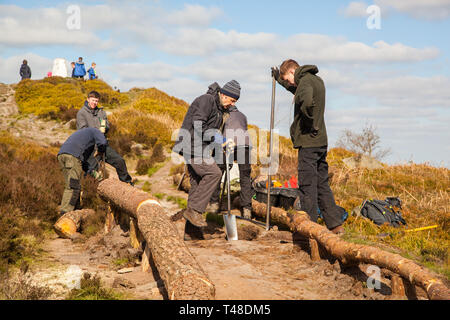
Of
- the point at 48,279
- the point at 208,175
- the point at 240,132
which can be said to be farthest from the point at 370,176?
the point at 48,279

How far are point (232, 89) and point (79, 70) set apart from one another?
115 feet

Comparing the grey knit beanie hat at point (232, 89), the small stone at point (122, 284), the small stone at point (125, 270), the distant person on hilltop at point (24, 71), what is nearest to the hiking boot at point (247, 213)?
the grey knit beanie hat at point (232, 89)

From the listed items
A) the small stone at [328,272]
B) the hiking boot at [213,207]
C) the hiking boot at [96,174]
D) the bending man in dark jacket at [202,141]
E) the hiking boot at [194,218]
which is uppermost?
the bending man in dark jacket at [202,141]

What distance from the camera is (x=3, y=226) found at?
19.4 feet

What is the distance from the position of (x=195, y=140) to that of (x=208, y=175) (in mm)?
553

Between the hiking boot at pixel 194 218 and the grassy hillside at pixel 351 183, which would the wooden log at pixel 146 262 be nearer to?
the hiking boot at pixel 194 218

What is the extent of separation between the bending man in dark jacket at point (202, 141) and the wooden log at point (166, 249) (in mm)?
651

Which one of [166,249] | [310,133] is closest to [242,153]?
[310,133]

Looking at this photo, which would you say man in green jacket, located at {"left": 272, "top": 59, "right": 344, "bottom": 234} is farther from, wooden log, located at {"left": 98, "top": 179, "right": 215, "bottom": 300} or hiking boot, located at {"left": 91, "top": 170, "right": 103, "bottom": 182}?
hiking boot, located at {"left": 91, "top": 170, "right": 103, "bottom": 182}

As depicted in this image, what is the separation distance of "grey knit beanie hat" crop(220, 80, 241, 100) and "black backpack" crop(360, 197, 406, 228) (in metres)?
3.39

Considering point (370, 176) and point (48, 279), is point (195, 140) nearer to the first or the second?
point (48, 279)

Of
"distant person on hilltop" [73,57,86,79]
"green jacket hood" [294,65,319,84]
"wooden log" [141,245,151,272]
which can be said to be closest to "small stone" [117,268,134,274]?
"wooden log" [141,245,151,272]

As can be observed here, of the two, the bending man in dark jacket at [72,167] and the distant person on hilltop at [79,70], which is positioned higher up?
the distant person on hilltop at [79,70]

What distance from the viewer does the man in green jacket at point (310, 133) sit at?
5467 mm
